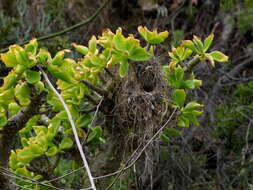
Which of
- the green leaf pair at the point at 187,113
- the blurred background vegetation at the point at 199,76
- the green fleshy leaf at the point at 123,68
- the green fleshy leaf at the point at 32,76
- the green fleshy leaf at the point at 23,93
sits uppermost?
the green fleshy leaf at the point at 32,76

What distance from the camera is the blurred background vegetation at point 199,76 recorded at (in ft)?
11.8

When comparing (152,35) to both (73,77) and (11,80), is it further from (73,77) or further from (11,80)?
(11,80)

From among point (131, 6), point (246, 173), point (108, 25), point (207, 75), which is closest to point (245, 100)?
point (207, 75)

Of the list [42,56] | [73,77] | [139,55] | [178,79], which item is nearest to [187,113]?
[178,79]

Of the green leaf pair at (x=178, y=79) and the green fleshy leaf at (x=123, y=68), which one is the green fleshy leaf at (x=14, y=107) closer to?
the green fleshy leaf at (x=123, y=68)

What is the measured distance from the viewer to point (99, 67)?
1609 millimetres

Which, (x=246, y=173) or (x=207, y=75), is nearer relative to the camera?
(x=246, y=173)

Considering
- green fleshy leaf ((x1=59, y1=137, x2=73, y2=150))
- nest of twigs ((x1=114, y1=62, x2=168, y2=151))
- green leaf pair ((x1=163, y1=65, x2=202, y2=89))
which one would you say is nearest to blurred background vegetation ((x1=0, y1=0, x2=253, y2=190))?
green fleshy leaf ((x1=59, y1=137, x2=73, y2=150))

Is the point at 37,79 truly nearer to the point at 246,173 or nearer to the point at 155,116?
the point at 155,116

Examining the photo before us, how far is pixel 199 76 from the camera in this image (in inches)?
152

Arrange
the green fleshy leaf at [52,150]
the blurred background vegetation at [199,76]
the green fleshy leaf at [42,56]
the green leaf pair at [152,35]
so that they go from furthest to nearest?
the blurred background vegetation at [199,76] < the green fleshy leaf at [52,150] < the green leaf pair at [152,35] < the green fleshy leaf at [42,56]

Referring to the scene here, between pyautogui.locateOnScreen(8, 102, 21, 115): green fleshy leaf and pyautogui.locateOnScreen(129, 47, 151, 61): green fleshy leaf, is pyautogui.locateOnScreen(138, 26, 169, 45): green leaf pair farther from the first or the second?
pyautogui.locateOnScreen(8, 102, 21, 115): green fleshy leaf

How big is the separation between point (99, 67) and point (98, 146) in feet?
1.31

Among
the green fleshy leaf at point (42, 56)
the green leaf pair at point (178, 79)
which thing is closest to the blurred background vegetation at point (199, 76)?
the green leaf pair at point (178, 79)
